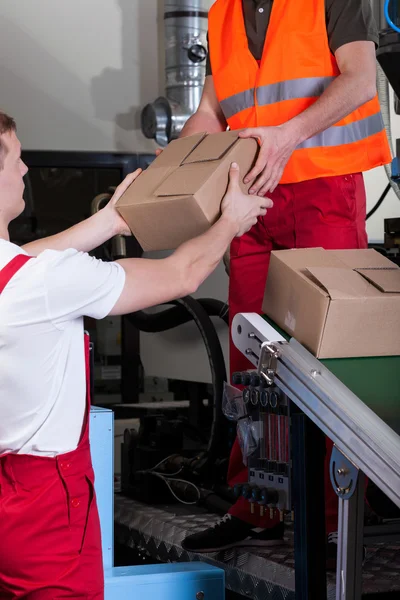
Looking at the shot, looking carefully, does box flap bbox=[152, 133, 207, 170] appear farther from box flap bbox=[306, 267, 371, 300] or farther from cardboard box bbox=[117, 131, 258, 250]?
box flap bbox=[306, 267, 371, 300]

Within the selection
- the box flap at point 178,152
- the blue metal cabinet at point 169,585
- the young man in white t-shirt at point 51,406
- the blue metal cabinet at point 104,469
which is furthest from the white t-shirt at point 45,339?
the blue metal cabinet at point 104,469

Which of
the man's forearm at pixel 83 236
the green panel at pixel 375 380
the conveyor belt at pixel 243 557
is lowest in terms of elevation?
the conveyor belt at pixel 243 557

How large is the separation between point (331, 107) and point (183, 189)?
62cm

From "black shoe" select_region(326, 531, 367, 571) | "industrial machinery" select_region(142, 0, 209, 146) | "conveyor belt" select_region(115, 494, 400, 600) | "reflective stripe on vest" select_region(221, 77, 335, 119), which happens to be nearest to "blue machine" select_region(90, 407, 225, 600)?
"conveyor belt" select_region(115, 494, 400, 600)

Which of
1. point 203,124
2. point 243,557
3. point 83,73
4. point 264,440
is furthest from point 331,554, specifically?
point 83,73

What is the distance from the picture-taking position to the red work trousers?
2.59 metres

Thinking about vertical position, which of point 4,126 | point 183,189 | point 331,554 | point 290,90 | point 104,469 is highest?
point 290,90

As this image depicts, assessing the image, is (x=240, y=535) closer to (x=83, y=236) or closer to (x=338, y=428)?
(x=83, y=236)

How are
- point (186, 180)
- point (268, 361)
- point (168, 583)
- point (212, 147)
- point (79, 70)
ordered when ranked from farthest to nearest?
point (79, 70), point (168, 583), point (212, 147), point (186, 180), point (268, 361)

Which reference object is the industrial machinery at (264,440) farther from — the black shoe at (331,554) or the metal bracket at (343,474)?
the black shoe at (331,554)

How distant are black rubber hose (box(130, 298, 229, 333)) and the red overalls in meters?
2.11

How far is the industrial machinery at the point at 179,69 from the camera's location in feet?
16.3

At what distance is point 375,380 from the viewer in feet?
5.91

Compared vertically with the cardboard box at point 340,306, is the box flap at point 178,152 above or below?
above
